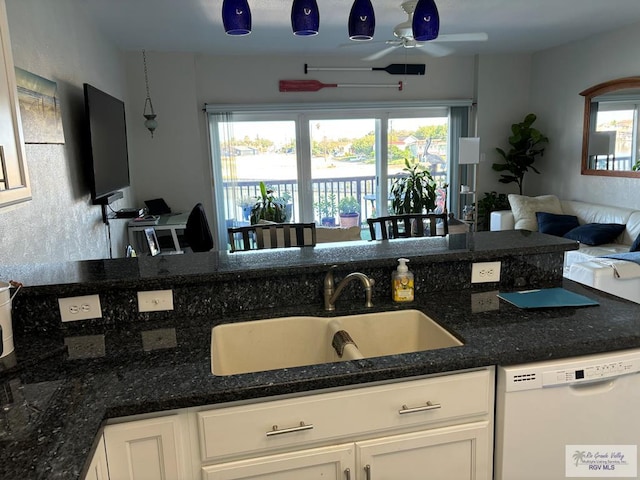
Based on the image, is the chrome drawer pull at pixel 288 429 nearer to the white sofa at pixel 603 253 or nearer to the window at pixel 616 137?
the white sofa at pixel 603 253

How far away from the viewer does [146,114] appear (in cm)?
539

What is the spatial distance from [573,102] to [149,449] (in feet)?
19.8

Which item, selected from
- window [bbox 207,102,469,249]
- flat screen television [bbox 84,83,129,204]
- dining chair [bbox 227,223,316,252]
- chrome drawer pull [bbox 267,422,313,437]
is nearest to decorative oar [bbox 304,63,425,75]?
window [bbox 207,102,469,249]

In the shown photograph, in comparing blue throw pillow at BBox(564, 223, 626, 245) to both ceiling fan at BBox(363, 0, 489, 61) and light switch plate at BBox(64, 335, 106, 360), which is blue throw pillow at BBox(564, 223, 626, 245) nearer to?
ceiling fan at BBox(363, 0, 489, 61)

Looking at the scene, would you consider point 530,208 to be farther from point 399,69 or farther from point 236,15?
point 236,15

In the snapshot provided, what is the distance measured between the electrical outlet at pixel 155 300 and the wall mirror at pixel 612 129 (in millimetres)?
5008

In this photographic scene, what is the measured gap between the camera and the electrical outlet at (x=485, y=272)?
183 centimetres

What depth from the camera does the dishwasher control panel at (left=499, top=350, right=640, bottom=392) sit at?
1.27 meters

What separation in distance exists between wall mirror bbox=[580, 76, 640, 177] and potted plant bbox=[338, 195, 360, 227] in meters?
2.82

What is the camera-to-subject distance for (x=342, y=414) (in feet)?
3.89

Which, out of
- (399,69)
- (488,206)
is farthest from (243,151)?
(488,206)

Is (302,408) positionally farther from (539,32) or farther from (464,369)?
(539,32)

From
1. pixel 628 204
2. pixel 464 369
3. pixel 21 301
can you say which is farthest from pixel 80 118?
pixel 628 204

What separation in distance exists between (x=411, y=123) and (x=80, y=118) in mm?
4213
